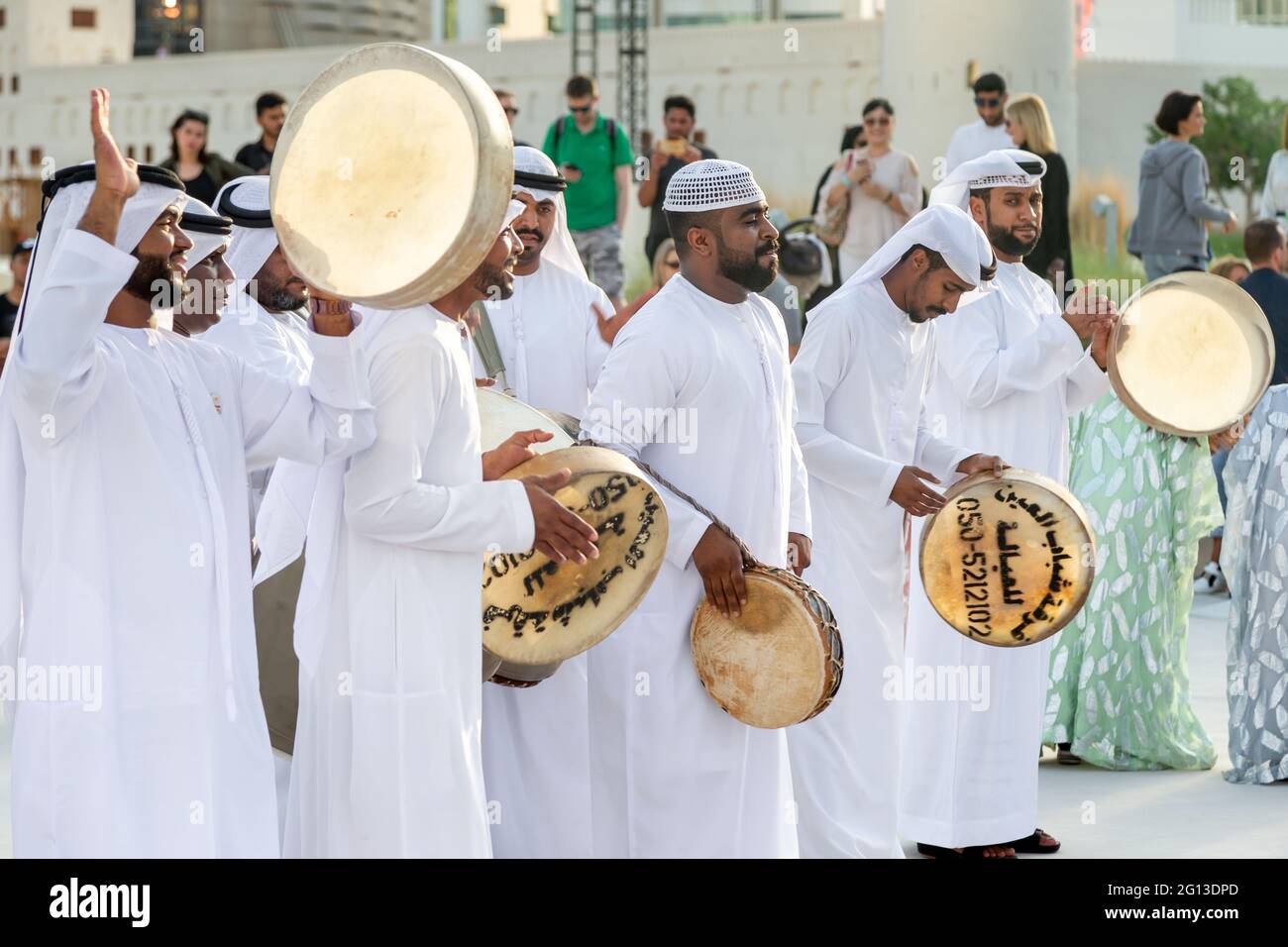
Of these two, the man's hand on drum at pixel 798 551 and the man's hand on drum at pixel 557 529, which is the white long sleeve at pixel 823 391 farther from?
the man's hand on drum at pixel 557 529

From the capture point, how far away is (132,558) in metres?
3.84

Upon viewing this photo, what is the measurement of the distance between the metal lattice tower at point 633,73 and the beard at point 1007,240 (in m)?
22.7

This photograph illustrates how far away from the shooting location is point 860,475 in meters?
5.43

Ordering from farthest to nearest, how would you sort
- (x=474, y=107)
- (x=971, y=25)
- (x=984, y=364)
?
1. (x=971, y=25)
2. (x=984, y=364)
3. (x=474, y=107)

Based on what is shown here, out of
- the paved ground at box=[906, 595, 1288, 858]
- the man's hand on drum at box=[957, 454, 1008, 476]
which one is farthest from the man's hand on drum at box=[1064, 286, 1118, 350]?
the paved ground at box=[906, 595, 1288, 858]

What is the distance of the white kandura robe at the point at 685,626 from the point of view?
15.8 ft

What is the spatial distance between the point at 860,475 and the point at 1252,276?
3768mm

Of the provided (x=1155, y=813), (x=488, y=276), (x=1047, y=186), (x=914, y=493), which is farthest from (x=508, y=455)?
(x=1047, y=186)

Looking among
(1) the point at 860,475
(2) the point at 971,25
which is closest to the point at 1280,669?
(1) the point at 860,475

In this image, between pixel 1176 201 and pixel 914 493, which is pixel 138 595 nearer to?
pixel 914 493

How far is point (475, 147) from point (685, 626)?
1.53m

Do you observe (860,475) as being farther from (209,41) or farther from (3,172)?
(209,41)

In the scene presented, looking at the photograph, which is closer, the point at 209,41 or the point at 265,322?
the point at 265,322

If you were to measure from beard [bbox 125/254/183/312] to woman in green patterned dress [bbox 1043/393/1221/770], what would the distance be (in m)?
4.35
